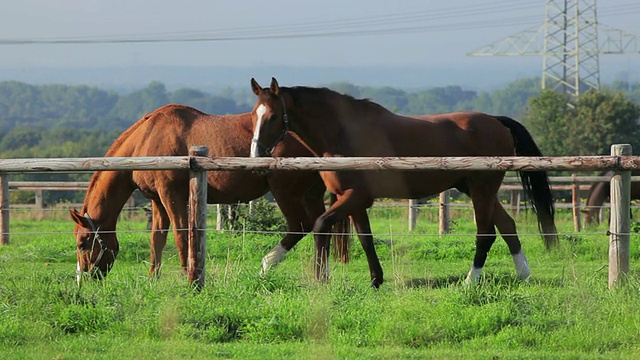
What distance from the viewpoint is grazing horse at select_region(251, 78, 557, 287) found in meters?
9.71

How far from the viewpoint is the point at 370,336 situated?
7.28m

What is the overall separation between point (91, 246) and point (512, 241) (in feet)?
14.3

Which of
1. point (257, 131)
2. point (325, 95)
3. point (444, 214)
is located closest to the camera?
point (257, 131)

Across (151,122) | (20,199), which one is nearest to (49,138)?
(20,199)

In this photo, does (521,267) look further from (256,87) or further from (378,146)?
(256,87)

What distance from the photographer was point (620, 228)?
27.1 ft

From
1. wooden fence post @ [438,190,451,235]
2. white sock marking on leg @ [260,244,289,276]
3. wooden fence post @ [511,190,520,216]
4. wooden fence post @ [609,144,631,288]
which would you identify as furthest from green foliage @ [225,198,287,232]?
wooden fence post @ [609,144,631,288]

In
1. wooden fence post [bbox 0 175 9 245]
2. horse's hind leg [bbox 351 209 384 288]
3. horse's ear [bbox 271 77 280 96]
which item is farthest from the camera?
wooden fence post [bbox 0 175 9 245]

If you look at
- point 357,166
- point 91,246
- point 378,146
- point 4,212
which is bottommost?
point 91,246

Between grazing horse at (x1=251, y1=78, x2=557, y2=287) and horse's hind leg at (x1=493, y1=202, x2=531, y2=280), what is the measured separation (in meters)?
0.01

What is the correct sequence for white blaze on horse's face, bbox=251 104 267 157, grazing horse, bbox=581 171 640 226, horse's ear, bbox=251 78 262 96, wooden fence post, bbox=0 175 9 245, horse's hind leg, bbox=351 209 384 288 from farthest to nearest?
grazing horse, bbox=581 171 640 226, wooden fence post, bbox=0 175 9 245, horse's ear, bbox=251 78 262 96, horse's hind leg, bbox=351 209 384 288, white blaze on horse's face, bbox=251 104 267 157

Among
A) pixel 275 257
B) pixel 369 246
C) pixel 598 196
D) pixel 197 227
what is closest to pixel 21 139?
pixel 598 196

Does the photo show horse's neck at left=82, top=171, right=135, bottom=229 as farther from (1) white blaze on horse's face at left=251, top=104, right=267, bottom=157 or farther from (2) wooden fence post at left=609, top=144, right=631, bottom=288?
(2) wooden fence post at left=609, top=144, right=631, bottom=288

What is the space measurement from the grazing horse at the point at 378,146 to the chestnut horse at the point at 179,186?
1.29 ft
